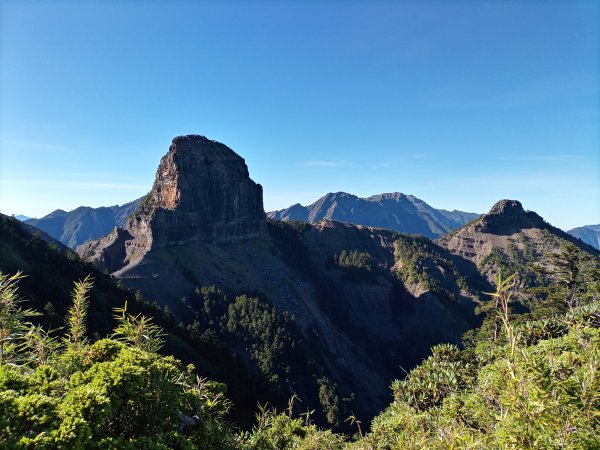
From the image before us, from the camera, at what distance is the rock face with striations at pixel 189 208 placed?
150 metres

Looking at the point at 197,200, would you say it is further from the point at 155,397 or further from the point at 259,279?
the point at 155,397

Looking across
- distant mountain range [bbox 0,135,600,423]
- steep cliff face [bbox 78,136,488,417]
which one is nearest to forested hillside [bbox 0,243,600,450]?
distant mountain range [bbox 0,135,600,423]

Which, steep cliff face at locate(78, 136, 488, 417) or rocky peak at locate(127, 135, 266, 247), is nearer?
steep cliff face at locate(78, 136, 488, 417)

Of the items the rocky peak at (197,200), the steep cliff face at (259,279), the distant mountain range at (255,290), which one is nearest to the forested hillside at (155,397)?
the distant mountain range at (255,290)

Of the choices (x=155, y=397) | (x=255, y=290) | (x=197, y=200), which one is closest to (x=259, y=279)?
(x=255, y=290)

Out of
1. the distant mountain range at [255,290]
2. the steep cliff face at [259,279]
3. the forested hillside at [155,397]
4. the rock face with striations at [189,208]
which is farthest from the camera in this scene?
the rock face with striations at [189,208]

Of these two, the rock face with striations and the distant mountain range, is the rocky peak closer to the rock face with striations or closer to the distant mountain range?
the rock face with striations

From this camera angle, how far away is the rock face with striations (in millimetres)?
150125

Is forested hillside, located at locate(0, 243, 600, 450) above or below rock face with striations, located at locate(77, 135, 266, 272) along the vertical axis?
below

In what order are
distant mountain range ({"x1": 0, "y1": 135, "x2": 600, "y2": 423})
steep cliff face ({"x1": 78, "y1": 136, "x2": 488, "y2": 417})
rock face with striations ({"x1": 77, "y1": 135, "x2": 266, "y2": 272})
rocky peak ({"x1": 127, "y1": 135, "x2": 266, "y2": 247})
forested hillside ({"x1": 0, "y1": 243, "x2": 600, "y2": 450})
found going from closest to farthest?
forested hillside ({"x1": 0, "y1": 243, "x2": 600, "y2": 450})
distant mountain range ({"x1": 0, "y1": 135, "x2": 600, "y2": 423})
steep cliff face ({"x1": 78, "y1": 136, "x2": 488, "y2": 417})
rock face with striations ({"x1": 77, "y1": 135, "x2": 266, "y2": 272})
rocky peak ({"x1": 127, "y1": 135, "x2": 266, "y2": 247})

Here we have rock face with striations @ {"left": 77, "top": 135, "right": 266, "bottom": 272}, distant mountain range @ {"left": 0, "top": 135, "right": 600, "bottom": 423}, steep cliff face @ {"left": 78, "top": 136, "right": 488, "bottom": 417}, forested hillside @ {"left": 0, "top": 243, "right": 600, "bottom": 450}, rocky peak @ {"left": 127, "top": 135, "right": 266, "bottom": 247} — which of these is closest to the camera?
forested hillside @ {"left": 0, "top": 243, "right": 600, "bottom": 450}

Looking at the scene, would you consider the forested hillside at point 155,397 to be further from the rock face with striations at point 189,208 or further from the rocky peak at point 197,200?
the rocky peak at point 197,200

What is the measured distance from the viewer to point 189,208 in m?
169

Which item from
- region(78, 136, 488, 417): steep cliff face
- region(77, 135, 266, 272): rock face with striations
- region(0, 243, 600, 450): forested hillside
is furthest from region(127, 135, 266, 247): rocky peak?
region(0, 243, 600, 450): forested hillside
